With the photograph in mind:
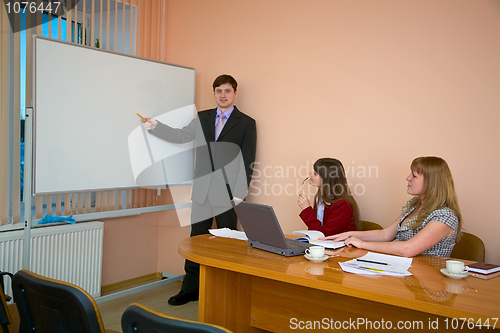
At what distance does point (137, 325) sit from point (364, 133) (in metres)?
2.34

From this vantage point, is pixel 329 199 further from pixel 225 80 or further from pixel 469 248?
pixel 225 80

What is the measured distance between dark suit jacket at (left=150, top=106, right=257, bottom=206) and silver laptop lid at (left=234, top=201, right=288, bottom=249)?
142cm

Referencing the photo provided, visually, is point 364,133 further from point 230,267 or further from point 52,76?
point 52,76

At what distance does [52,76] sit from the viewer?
2.81m

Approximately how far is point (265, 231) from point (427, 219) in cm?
82

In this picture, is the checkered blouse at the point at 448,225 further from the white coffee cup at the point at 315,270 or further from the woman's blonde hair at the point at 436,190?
the white coffee cup at the point at 315,270

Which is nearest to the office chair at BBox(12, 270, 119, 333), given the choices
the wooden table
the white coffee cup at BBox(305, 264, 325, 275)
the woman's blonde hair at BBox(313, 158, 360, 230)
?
the wooden table

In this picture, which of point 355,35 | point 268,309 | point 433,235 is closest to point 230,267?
point 268,309

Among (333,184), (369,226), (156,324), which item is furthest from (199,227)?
(156,324)

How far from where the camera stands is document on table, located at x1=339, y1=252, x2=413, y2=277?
1728 mm

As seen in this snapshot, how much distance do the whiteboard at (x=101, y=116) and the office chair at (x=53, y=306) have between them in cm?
142

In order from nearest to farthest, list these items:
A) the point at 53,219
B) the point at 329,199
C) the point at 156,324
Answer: the point at 156,324, the point at 329,199, the point at 53,219

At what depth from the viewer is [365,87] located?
3.13m

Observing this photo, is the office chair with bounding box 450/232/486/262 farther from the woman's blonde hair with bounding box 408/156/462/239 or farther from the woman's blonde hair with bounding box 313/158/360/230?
the woman's blonde hair with bounding box 313/158/360/230
